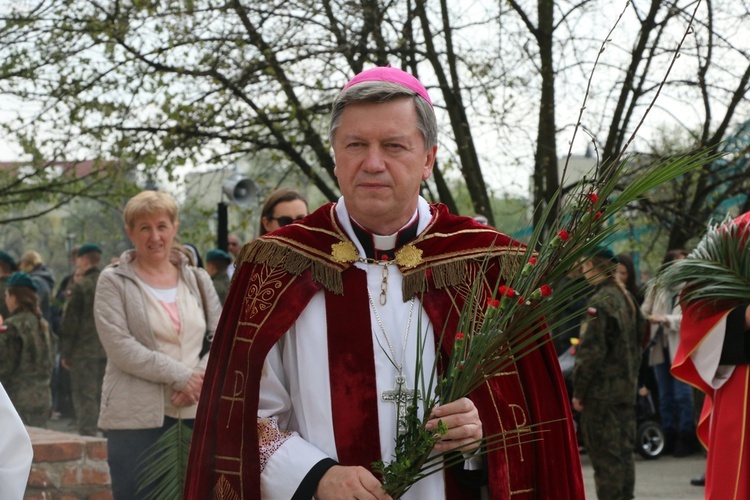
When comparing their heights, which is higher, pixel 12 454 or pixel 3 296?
pixel 3 296

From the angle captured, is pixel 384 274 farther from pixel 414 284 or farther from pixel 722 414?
pixel 722 414

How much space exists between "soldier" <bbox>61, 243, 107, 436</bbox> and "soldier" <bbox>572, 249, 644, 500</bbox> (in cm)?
431

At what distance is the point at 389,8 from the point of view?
36.9 feet

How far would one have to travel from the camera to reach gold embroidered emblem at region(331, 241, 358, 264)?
329 cm

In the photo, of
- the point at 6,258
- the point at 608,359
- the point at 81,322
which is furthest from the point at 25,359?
the point at 608,359

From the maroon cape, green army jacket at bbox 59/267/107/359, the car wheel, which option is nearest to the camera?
the maroon cape

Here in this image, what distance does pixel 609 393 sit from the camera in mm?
8477

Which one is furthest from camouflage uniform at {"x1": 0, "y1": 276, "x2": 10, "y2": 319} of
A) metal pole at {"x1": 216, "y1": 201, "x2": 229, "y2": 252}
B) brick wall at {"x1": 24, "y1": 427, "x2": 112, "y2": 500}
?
brick wall at {"x1": 24, "y1": 427, "x2": 112, "y2": 500}

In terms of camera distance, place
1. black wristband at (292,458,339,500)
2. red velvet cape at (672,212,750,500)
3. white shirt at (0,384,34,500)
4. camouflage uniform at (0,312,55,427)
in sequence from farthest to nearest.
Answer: camouflage uniform at (0,312,55,427) < red velvet cape at (672,212,750,500) < black wristband at (292,458,339,500) < white shirt at (0,384,34,500)

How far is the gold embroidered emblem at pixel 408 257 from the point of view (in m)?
3.28

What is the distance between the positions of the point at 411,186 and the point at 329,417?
2.13 ft

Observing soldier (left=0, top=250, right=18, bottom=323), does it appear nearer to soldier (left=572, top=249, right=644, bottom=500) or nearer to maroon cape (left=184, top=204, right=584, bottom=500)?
soldier (left=572, top=249, right=644, bottom=500)

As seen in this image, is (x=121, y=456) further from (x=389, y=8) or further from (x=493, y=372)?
(x=389, y=8)

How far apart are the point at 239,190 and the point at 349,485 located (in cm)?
953
